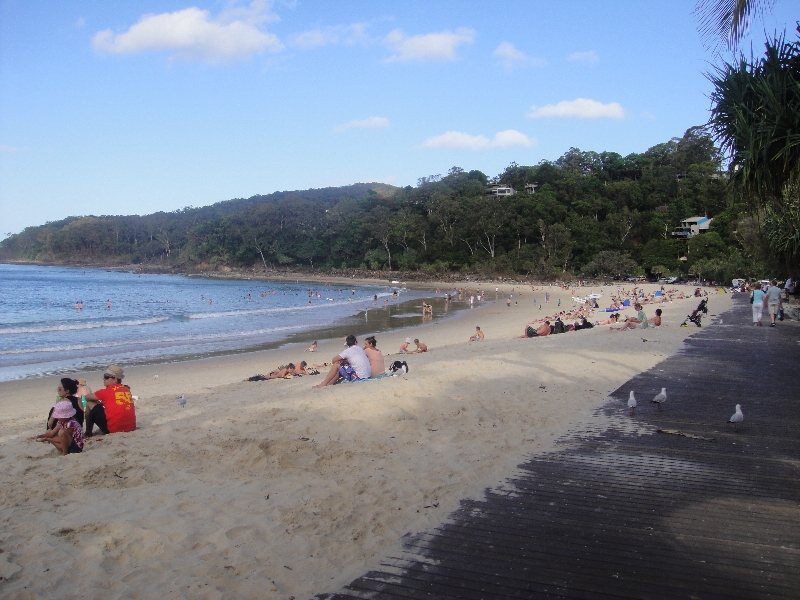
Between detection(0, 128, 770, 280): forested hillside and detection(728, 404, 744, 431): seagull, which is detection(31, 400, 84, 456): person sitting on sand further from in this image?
detection(0, 128, 770, 280): forested hillside

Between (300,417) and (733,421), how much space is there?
4.72m

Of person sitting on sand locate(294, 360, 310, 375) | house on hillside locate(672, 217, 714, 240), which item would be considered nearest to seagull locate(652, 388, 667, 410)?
person sitting on sand locate(294, 360, 310, 375)

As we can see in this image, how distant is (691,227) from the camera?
63.6 m

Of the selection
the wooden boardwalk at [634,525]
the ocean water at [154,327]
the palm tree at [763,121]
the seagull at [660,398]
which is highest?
the palm tree at [763,121]

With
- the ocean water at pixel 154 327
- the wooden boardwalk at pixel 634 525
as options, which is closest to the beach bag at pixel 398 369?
the wooden boardwalk at pixel 634 525

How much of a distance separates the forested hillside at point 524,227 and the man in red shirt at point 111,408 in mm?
29052

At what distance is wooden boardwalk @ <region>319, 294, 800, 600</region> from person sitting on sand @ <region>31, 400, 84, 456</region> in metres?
3.83

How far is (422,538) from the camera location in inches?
145

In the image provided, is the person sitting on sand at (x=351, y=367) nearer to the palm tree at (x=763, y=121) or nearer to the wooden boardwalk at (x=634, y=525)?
the wooden boardwalk at (x=634, y=525)

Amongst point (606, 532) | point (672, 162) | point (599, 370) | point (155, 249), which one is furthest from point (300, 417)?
point (155, 249)

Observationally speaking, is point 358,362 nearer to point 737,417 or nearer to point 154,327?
point 737,417

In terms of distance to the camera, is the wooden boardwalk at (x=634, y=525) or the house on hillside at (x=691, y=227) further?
the house on hillside at (x=691, y=227)

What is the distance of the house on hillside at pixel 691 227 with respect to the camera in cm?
6131

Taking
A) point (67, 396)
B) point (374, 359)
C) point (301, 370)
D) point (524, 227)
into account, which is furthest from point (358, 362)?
point (524, 227)
